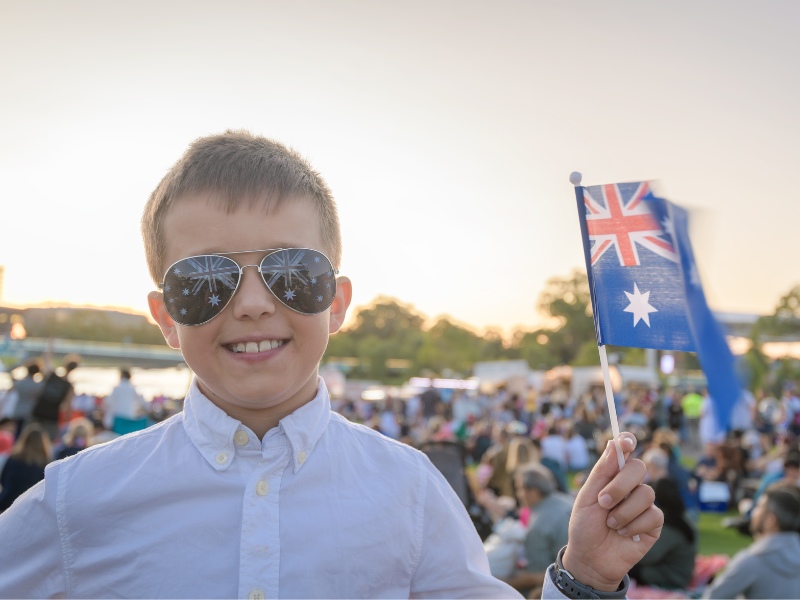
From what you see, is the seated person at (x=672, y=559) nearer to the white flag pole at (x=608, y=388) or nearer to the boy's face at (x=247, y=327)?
the white flag pole at (x=608, y=388)

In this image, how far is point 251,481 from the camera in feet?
5.34

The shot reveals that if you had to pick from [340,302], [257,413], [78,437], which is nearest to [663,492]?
[340,302]

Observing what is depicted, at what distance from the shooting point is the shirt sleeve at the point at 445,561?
5.58 ft

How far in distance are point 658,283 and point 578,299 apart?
8402cm

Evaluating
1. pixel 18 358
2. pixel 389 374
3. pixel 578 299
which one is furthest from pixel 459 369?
pixel 18 358

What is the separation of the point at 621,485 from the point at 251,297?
94 centimetres

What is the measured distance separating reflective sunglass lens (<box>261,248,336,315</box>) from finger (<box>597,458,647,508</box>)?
2.55 ft

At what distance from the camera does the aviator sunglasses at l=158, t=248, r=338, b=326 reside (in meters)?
1.65

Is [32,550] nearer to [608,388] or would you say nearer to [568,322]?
[608,388]

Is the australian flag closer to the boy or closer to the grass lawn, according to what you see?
the boy

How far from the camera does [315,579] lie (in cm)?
159

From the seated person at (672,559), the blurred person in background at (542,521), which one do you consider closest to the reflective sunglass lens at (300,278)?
the blurred person in background at (542,521)

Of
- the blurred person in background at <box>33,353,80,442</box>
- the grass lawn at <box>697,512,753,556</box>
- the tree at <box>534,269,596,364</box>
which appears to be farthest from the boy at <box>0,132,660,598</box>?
the tree at <box>534,269,596,364</box>

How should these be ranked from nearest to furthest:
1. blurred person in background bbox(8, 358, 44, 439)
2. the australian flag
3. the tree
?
1. the australian flag
2. blurred person in background bbox(8, 358, 44, 439)
3. the tree
